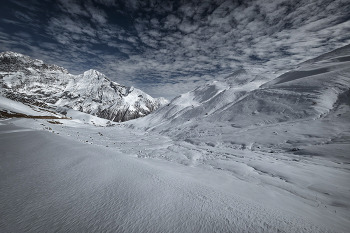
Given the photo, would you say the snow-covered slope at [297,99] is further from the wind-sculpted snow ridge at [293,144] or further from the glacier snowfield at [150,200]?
the glacier snowfield at [150,200]

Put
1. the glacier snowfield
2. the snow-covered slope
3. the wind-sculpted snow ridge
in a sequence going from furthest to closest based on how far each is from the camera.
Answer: the snow-covered slope, the wind-sculpted snow ridge, the glacier snowfield

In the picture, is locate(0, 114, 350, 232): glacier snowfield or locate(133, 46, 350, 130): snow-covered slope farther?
locate(133, 46, 350, 130): snow-covered slope

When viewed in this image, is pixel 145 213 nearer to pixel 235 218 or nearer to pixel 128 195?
pixel 128 195

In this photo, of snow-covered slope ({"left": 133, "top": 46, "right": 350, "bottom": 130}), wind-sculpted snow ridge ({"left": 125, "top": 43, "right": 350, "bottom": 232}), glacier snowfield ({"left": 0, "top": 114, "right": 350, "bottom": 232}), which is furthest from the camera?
snow-covered slope ({"left": 133, "top": 46, "right": 350, "bottom": 130})

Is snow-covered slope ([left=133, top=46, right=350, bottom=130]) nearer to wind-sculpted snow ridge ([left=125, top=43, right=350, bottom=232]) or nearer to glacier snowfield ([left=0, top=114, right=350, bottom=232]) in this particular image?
wind-sculpted snow ridge ([left=125, top=43, right=350, bottom=232])

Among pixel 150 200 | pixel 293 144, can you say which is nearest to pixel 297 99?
pixel 293 144

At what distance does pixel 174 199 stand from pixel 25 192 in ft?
7.92

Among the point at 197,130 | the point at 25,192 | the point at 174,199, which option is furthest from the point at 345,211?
the point at 197,130

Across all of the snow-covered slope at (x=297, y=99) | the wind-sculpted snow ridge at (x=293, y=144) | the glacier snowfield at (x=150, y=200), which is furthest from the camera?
the snow-covered slope at (x=297, y=99)

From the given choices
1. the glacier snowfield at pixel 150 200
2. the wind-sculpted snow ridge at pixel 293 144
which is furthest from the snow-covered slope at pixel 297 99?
the glacier snowfield at pixel 150 200

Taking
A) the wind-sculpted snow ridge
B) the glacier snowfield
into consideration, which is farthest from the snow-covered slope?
the glacier snowfield

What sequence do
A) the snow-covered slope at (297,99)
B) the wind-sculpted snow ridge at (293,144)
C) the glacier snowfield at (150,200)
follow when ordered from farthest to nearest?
1. the snow-covered slope at (297,99)
2. the wind-sculpted snow ridge at (293,144)
3. the glacier snowfield at (150,200)

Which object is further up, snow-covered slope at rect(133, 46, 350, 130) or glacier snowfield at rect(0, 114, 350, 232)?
A: snow-covered slope at rect(133, 46, 350, 130)

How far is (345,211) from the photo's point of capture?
2.50m
